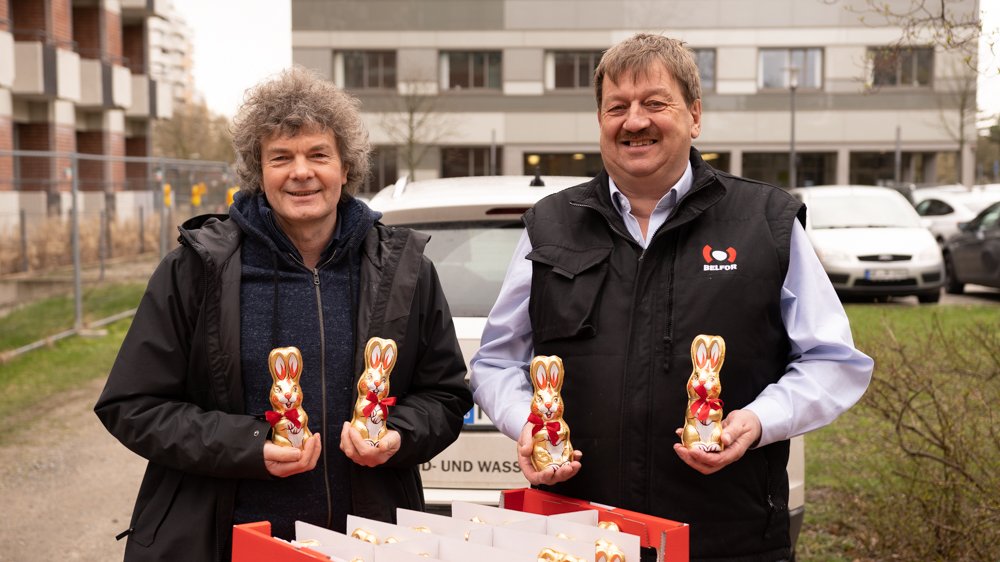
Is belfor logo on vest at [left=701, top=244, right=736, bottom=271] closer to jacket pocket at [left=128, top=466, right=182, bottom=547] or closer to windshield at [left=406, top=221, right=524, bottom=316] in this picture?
jacket pocket at [left=128, top=466, right=182, bottom=547]

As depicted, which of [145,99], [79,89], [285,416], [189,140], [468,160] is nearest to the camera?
[285,416]

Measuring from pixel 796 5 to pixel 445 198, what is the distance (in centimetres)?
4185

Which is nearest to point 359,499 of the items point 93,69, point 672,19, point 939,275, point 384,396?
point 384,396

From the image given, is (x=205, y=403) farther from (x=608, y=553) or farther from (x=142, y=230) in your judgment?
(x=142, y=230)

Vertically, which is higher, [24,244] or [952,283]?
[24,244]

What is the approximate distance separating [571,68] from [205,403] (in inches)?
1683

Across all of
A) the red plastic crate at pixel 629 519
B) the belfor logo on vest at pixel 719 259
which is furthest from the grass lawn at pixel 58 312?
the belfor logo on vest at pixel 719 259

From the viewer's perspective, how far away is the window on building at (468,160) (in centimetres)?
4472

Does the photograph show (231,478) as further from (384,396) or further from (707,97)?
(707,97)

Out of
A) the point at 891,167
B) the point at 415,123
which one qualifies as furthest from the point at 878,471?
the point at 891,167

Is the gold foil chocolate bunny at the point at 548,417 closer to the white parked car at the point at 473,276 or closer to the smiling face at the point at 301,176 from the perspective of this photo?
the smiling face at the point at 301,176

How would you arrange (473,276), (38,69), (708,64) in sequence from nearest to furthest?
1. (473,276)
2. (38,69)
3. (708,64)

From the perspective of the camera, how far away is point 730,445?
2387mm

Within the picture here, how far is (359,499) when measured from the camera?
266 cm
